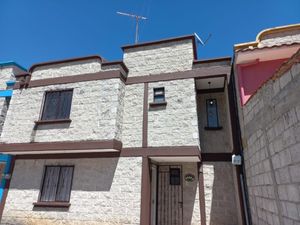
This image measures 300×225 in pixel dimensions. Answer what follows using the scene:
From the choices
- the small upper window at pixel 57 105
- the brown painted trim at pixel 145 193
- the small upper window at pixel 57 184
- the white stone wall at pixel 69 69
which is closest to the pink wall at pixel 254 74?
the brown painted trim at pixel 145 193

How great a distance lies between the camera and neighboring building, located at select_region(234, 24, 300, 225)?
3.26 meters

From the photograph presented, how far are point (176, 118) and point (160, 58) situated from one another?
2856 millimetres

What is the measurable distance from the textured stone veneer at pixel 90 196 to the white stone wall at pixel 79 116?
1.08 m

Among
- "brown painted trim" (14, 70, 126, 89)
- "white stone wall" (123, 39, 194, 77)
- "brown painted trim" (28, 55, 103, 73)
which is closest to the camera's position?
"brown painted trim" (14, 70, 126, 89)

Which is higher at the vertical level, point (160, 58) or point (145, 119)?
point (160, 58)

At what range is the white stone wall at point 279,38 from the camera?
6875mm

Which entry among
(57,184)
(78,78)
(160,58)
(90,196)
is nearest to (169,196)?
(90,196)

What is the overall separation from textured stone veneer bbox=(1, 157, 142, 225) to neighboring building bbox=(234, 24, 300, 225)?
3681 millimetres

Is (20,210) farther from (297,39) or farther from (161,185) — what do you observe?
(297,39)

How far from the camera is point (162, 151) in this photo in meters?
7.22

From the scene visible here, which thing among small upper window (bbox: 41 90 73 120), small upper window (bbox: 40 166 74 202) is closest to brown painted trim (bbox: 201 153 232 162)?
small upper window (bbox: 40 166 74 202)

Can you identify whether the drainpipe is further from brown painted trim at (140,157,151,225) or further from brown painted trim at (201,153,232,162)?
brown painted trim at (140,157,151,225)

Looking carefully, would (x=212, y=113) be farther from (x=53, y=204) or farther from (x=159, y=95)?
(x=53, y=204)

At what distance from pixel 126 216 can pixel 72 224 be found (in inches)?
78.0
